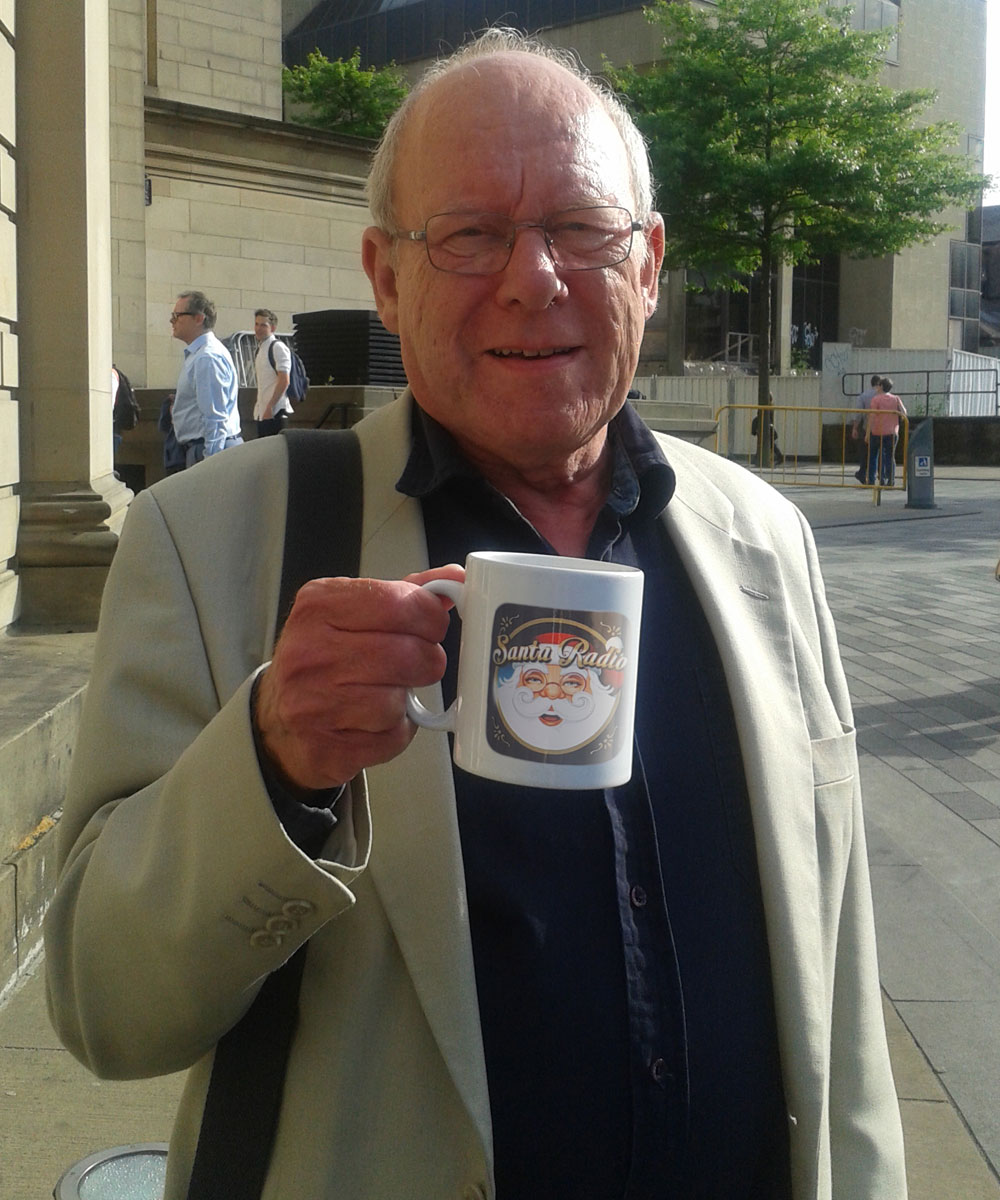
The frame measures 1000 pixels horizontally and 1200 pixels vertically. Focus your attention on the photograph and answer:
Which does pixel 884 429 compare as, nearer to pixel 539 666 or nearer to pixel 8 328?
pixel 8 328

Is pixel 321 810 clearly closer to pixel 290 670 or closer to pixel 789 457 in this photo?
pixel 290 670

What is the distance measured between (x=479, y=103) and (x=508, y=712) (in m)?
0.91

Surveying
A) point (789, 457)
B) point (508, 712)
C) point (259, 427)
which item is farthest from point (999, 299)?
point (508, 712)

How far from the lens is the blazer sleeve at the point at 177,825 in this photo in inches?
53.1

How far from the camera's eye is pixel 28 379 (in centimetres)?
634

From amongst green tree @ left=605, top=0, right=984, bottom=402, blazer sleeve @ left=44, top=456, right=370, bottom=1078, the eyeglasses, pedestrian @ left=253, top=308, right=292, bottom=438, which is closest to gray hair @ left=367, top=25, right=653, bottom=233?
the eyeglasses

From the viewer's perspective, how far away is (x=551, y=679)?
133cm

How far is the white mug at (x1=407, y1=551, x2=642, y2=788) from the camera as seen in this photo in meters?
1.31

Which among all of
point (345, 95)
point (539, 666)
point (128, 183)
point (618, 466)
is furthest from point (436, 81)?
point (345, 95)

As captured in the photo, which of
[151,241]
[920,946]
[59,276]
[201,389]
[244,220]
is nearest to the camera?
[920,946]

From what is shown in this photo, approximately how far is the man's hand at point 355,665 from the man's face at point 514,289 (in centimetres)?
54

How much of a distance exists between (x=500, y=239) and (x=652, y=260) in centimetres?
35

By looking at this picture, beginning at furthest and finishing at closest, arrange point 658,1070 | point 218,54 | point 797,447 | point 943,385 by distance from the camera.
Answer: point 943,385, point 797,447, point 218,54, point 658,1070

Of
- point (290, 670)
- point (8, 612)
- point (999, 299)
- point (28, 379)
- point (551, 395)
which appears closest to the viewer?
point (290, 670)
